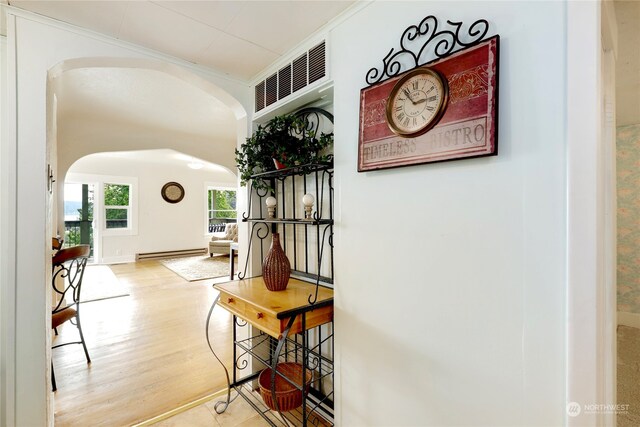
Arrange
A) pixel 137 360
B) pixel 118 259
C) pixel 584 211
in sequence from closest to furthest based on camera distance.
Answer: pixel 584 211 < pixel 137 360 < pixel 118 259

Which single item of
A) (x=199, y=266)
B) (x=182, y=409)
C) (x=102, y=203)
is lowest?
(x=182, y=409)

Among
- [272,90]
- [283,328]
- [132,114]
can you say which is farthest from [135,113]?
[283,328]

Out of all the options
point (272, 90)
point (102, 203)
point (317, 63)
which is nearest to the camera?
point (317, 63)

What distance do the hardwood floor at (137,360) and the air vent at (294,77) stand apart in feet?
6.90

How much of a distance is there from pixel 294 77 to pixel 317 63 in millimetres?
200

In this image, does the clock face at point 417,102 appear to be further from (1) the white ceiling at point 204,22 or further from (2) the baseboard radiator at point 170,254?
(2) the baseboard radiator at point 170,254

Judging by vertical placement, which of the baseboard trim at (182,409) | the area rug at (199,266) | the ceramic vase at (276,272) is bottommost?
the baseboard trim at (182,409)

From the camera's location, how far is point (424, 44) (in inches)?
46.6

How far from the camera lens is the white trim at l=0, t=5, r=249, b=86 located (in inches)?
55.3

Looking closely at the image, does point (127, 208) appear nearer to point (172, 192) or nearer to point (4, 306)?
point (172, 192)

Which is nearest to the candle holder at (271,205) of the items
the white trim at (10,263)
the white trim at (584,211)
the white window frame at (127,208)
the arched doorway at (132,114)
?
the arched doorway at (132,114)

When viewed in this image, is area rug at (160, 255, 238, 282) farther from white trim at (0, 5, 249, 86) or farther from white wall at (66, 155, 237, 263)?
white trim at (0, 5, 249, 86)

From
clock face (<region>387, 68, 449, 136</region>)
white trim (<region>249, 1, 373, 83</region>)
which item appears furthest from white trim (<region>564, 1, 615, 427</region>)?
white trim (<region>249, 1, 373, 83</region>)

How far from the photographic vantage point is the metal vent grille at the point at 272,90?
192cm
